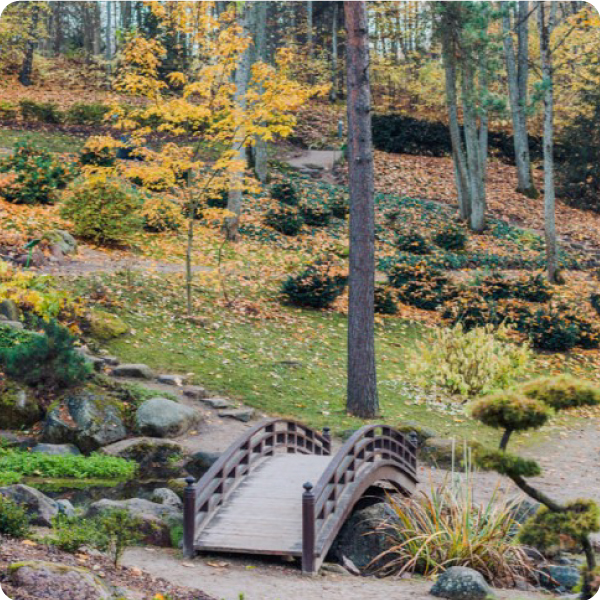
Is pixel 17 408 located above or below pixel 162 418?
above

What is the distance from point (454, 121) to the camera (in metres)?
25.3

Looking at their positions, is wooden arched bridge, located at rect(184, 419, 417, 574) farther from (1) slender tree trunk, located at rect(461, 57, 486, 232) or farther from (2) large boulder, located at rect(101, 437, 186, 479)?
(1) slender tree trunk, located at rect(461, 57, 486, 232)

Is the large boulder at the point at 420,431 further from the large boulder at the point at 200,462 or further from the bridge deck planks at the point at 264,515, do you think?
the large boulder at the point at 200,462

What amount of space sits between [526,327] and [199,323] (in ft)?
25.3

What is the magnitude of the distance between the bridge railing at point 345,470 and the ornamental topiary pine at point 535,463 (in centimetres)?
194

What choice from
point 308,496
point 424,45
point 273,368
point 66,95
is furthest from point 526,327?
point 424,45

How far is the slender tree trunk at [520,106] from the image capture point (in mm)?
28047

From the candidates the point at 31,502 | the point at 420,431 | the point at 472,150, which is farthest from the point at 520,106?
the point at 31,502

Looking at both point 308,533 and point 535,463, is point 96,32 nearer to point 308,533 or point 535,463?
point 308,533

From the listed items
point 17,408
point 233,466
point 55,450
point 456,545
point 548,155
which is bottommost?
point 456,545

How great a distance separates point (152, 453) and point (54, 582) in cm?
540

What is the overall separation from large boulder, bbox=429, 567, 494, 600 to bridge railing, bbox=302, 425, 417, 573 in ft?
3.97

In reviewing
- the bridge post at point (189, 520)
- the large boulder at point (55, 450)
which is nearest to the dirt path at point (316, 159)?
the large boulder at point (55, 450)

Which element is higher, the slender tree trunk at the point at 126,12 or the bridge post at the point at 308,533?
the slender tree trunk at the point at 126,12
